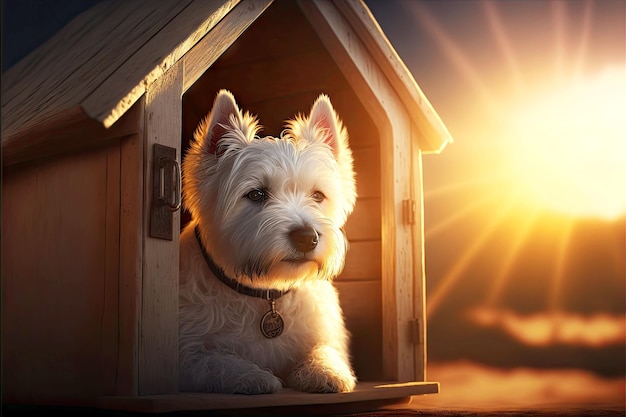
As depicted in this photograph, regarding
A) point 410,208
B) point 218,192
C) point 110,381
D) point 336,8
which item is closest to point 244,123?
point 218,192

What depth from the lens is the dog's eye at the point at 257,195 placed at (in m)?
3.95

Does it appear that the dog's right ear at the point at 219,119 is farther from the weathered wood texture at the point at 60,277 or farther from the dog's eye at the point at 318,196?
the weathered wood texture at the point at 60,277

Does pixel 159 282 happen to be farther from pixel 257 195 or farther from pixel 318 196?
pixel 318 196

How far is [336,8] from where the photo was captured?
441 centimetres

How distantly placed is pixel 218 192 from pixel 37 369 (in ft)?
3.90

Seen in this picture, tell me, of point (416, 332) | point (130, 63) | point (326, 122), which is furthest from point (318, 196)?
point (130, 63)

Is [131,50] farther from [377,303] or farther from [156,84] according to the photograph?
[377,303]

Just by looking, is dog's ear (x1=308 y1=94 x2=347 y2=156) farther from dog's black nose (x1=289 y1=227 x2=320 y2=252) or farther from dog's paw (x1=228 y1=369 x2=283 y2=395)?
dog's paw (x1=228 y1=369 x2=283 y2=395)

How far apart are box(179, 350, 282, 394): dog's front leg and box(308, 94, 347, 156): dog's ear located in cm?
137

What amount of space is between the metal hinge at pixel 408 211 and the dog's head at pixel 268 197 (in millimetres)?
398

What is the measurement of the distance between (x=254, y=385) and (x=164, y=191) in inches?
35.4

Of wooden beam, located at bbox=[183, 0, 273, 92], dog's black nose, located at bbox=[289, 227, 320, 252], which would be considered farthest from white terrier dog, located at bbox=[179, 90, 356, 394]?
wooden beam, located at bbox=[183, 0, 273, 92]

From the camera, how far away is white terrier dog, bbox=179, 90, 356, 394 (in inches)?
144

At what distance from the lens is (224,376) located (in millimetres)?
3453
